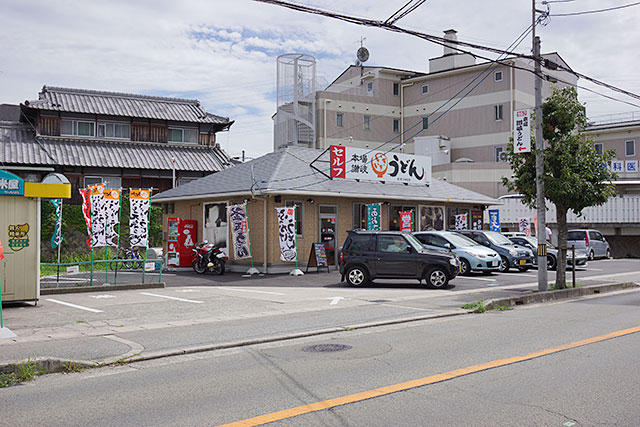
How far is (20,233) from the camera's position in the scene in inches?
476

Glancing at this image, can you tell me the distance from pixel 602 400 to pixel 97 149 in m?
35.1

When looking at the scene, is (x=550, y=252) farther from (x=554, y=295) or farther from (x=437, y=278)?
(x=554, y=295)

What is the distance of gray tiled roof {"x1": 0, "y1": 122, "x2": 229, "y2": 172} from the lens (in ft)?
109

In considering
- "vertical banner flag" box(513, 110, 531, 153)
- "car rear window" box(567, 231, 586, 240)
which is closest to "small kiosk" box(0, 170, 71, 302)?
"vertical banner flag" box(513, 110, 531, 153)

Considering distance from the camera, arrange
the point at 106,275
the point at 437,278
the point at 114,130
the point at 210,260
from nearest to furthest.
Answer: the point at 106,275 < the point at 437,278 < the point at 210,260 < the point at 114,130

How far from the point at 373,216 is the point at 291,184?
381 cm

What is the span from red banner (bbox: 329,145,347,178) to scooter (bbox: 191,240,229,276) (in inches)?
216

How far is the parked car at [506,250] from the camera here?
71.2ft

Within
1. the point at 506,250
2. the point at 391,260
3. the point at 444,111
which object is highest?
the point at 444,111

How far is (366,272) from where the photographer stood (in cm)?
1708

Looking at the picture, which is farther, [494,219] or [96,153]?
[96,153]

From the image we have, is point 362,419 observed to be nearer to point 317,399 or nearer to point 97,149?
point 317,399

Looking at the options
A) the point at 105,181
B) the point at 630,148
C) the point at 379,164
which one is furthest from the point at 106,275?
the point at 630,148

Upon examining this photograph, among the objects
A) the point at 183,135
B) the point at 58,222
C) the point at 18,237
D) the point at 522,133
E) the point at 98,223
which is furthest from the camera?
the point at 183,135
